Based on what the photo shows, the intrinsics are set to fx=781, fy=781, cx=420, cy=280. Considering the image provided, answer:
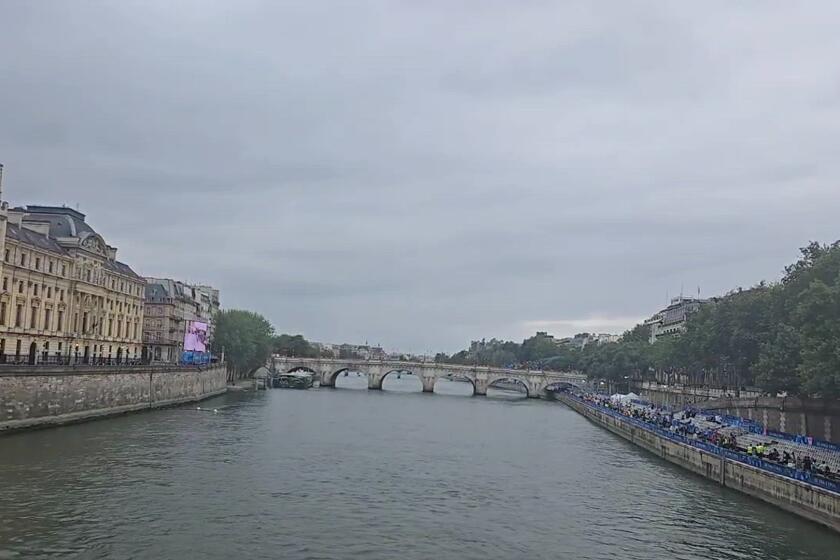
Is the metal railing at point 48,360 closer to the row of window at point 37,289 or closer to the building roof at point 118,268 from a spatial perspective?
the row of window at point 37,289

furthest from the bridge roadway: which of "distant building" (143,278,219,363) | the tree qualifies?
"distant building" (143,278,219,363)

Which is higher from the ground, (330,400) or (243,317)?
(243,317)

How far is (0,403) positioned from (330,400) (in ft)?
A: 190

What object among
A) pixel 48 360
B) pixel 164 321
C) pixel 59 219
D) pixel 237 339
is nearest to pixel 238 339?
pixel 237 339

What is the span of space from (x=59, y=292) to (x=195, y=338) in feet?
123

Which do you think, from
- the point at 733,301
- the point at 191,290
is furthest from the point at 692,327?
the point at 191,290

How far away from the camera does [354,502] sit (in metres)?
32.8

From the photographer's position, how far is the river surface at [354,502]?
26141 mm

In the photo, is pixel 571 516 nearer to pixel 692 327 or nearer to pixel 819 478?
pixel 819 478

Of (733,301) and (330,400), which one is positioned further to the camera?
(330,400)

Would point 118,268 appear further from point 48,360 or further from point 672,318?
point 672,318

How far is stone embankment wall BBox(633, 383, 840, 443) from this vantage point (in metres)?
51.1

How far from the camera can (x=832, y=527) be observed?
28656 millimetres

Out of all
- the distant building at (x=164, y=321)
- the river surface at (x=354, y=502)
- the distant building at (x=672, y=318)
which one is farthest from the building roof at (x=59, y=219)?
the distant building at (x=672, y=318)
